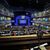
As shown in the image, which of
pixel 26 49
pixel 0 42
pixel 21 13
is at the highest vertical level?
pixel 21 13

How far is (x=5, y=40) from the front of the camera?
11.2ft

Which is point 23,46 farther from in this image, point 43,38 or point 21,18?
point 21,18

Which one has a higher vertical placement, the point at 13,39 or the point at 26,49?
the point at 13,39

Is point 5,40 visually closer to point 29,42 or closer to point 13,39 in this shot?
point 13,39

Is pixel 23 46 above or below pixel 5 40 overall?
below

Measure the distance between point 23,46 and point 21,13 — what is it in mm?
23774

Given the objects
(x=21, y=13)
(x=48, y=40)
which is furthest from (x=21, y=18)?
(x=48, y=40)

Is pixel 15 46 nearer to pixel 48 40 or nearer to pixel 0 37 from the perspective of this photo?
pixel 0 37

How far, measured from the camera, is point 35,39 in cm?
347

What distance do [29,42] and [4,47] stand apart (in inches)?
31.6

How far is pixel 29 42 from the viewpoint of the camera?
11.5 ft

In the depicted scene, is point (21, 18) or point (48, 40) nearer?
point (48, 40)

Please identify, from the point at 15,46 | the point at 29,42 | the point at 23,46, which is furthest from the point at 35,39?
the point at 15,46

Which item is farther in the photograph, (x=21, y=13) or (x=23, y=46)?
(x=21, y=13)
